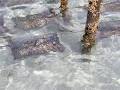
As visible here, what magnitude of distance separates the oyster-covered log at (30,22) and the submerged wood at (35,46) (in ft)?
3.59

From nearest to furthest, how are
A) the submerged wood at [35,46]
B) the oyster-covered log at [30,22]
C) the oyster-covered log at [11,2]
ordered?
the submerged wood at [35,46]
the oyster-covered log at [30,22]
the oyster-covered log at [11,2]

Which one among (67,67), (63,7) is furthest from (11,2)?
(67,67)

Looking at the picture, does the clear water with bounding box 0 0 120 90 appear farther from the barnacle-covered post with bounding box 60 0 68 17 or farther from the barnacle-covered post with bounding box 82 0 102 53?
the barnacle-covered post with bounding box 60 0 68 17

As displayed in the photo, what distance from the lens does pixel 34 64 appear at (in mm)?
10562

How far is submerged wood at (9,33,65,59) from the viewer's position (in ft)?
36.5

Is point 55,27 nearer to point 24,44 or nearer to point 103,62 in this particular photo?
point 24,44

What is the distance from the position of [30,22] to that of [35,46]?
2168 mm

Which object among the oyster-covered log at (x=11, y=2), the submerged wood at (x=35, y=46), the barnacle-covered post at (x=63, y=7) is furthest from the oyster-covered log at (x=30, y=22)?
the oyster-covered log at (x=11, y=2)

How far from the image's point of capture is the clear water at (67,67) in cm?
961

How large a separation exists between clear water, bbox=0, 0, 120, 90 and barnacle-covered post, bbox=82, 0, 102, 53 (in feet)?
1.33

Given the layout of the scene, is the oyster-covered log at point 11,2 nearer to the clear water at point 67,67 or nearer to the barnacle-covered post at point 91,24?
the clear water at point 67,67

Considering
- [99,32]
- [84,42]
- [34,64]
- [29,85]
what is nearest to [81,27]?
[99,32]

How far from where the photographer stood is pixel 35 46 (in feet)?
37.6

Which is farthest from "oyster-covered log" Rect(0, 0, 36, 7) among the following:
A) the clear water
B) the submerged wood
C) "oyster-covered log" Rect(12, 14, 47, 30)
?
the submerged wood
